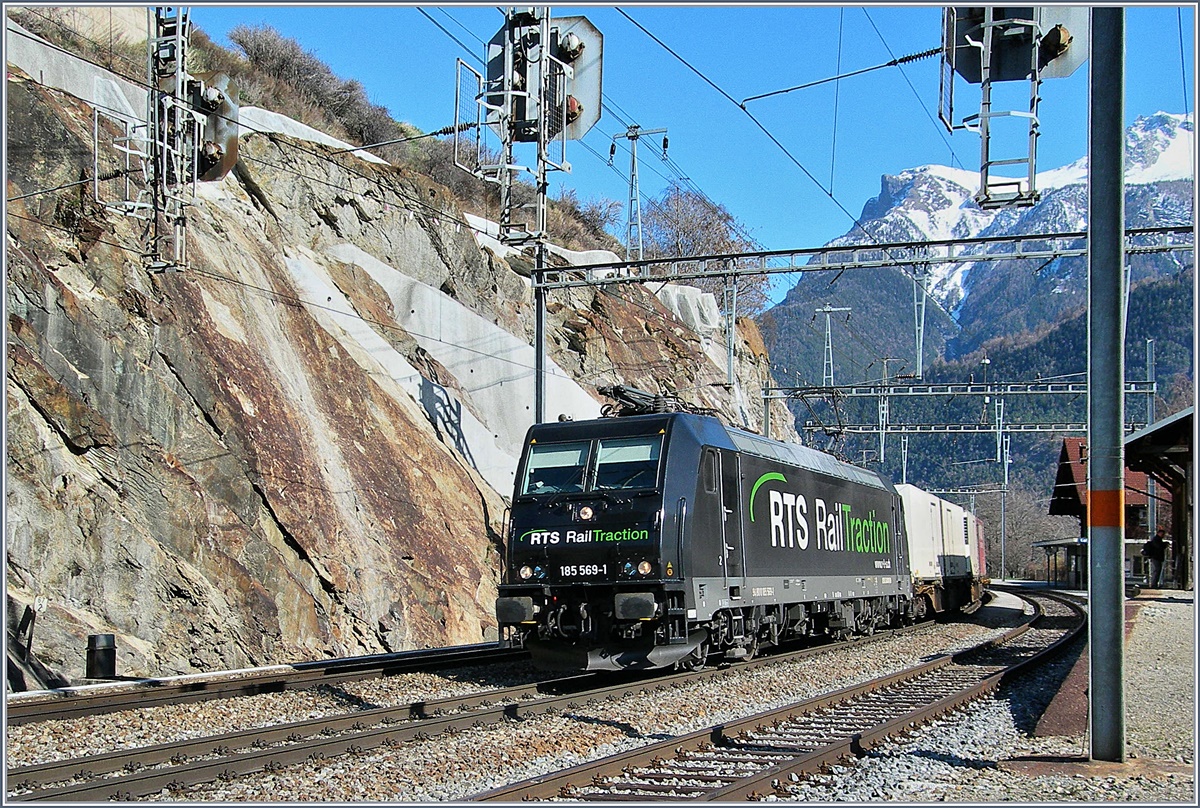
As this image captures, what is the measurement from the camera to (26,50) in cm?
1855

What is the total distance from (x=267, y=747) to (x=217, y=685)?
142 inches

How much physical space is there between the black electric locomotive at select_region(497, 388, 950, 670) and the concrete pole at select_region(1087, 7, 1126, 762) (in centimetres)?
Answer: 537

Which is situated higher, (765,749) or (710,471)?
(710,471)

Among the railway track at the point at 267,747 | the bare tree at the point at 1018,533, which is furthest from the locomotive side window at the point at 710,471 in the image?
the bare tree at the point at 1018,533

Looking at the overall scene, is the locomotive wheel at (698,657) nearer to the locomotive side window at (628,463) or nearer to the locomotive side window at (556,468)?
the locomotive side window at (628,463)

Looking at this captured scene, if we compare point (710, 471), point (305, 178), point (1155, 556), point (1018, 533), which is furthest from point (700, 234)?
point (1018, 533)

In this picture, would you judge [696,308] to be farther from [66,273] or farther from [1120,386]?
[1120,386]

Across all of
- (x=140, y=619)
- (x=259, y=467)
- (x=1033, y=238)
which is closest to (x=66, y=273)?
(x=259, y=467)

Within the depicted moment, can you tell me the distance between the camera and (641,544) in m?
13.4

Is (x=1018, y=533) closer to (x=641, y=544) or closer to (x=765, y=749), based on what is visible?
(x=641, y=544)

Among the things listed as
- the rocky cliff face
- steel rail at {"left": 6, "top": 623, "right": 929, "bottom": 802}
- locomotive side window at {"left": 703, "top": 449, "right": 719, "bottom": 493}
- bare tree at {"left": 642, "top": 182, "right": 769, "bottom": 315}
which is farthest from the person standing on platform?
steel rail at {"left": 6, "top": 623, "right": 929, "bottom": 802}

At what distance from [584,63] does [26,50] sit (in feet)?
32.6

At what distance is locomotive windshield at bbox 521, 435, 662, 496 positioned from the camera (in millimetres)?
13844

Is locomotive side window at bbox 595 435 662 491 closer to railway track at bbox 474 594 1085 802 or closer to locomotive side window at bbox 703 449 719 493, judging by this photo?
locomotive side window at bbox 703 449 719 493
